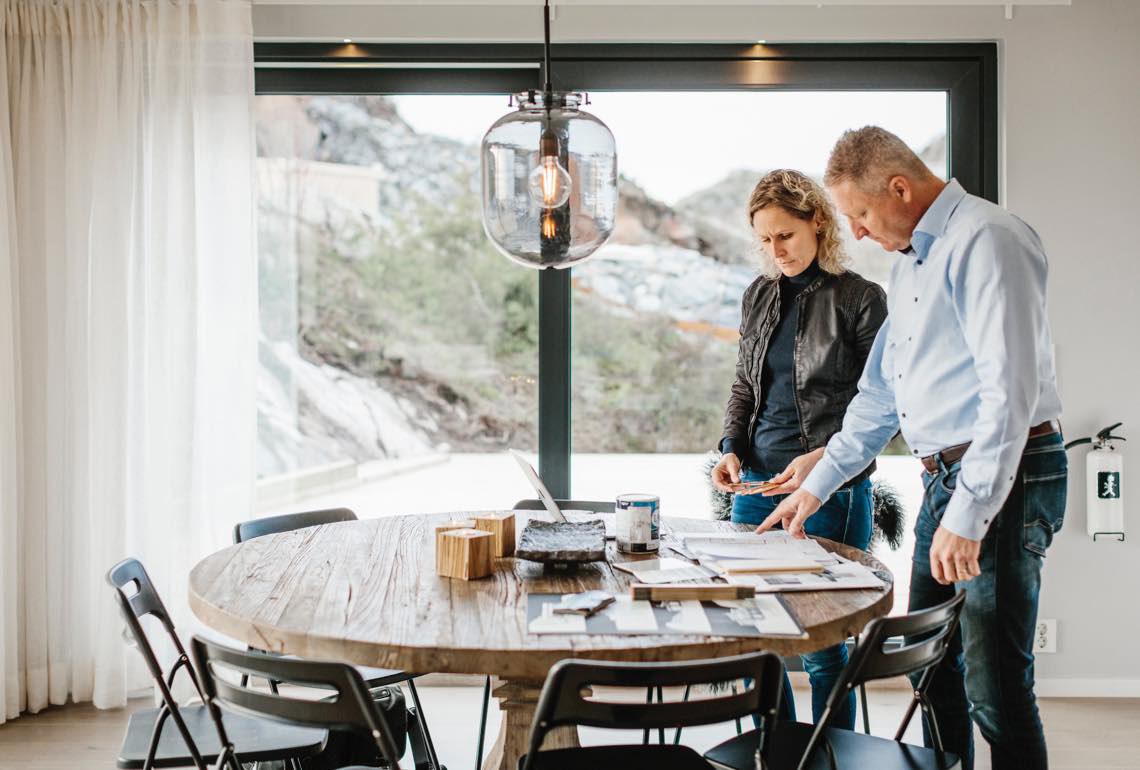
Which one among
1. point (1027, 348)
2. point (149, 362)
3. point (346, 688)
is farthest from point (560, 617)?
point (149, 362)

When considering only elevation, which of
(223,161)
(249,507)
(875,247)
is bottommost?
(249,507)

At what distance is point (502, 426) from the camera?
3520 millimetres

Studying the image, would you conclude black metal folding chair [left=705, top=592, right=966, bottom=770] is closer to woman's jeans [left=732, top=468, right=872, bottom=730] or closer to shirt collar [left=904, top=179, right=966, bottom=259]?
woman's jeans [left=732, top=468, right=872, bottom=730]

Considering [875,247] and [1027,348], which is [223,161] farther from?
[1027,348]

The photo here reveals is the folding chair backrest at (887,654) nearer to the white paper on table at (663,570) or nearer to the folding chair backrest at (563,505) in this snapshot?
the white paper on table at (663,570)

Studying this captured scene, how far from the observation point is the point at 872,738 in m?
1.85

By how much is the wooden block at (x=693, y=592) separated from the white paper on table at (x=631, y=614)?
0.02 m

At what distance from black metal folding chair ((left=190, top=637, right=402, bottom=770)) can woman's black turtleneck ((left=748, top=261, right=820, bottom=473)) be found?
4.83ft

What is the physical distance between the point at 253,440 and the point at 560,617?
2.06 meters

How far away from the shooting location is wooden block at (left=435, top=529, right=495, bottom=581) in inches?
70.6

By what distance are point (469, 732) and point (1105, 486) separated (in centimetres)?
226

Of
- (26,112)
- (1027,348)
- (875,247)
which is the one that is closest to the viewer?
(1027,348)

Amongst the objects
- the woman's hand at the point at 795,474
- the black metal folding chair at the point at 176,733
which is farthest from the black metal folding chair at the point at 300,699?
the woman's hand at the point at 795,474

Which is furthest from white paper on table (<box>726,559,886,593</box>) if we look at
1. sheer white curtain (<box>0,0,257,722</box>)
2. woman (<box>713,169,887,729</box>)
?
sheer white curtain (<box>0,0,257,722</box>)
